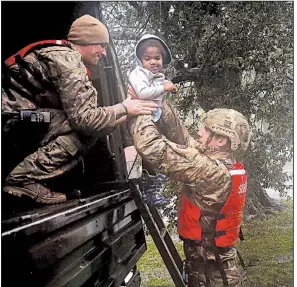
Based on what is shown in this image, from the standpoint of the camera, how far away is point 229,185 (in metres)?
1.63

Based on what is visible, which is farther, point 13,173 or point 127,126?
point 127,126

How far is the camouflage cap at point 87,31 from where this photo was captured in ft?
5.09

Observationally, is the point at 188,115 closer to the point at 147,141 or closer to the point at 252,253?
the point at 147,141

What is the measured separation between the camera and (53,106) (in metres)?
1.46

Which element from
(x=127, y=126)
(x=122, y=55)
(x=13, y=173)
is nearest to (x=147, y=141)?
(x=127, y=126)

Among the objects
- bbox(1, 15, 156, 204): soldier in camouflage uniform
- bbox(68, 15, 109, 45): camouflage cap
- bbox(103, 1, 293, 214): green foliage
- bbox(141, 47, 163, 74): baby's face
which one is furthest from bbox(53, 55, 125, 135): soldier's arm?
bbox(103, 1, 293, 214): green foliage

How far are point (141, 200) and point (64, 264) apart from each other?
503 millimetres

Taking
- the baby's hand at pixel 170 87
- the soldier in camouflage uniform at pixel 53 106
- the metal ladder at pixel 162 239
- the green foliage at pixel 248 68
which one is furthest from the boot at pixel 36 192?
the baby's hand at pixel 170 87

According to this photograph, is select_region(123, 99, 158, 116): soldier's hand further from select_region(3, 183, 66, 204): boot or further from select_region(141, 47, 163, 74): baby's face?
select_region(3, 183, 66, 204): boot

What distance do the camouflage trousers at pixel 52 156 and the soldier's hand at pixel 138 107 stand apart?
0.70 ft

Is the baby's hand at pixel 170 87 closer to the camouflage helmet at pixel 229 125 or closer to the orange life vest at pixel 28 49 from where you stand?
the camouflage helmet at pixel 229 125

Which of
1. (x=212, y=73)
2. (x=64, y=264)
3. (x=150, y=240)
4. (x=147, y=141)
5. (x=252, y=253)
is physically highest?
(x=212, y=73)

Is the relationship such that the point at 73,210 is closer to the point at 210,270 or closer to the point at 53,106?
the point at 53,106

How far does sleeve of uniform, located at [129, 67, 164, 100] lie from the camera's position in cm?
156
